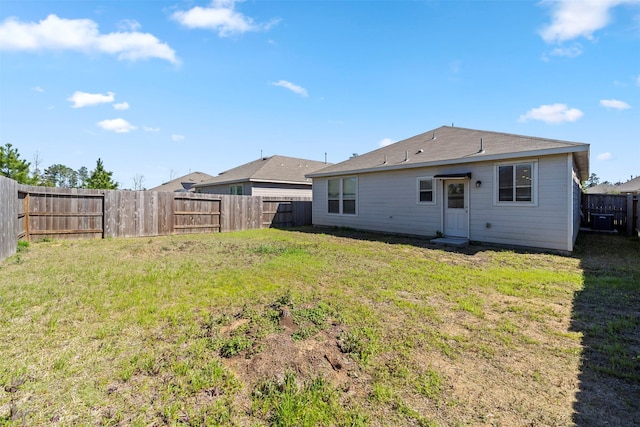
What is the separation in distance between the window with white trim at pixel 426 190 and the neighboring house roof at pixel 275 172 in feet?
29.5

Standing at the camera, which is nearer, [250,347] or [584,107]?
[250,347]

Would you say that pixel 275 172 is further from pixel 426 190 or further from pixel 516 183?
pixel 516 183

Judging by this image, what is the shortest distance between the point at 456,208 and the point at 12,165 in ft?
83.3

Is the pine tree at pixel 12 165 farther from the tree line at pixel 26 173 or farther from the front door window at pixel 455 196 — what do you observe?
the front door window at pixel 455 196

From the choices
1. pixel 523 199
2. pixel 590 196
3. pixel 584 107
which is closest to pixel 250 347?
pixel 523 199

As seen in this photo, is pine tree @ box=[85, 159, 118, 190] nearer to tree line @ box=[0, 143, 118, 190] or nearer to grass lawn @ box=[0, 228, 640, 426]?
tree line @ box=[0, 143, 118, 190]

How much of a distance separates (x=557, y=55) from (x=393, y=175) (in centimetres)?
618

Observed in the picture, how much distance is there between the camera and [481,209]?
936 centimetres

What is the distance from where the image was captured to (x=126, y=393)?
7.16 ft

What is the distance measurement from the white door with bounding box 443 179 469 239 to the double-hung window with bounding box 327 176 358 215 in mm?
4061

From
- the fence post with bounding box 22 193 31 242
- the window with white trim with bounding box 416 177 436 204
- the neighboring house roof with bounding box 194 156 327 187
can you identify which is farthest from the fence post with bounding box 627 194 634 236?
the fence post with bounding box 22 193 31 242

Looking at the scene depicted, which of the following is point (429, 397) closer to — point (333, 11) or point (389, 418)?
point (389, 418)

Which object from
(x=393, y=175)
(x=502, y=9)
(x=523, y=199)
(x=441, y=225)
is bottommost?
(x=441, y=225)

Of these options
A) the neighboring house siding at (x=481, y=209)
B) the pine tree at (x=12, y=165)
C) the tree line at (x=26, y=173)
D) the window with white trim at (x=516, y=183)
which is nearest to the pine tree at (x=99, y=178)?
the tree line at (x=26, y=173)
